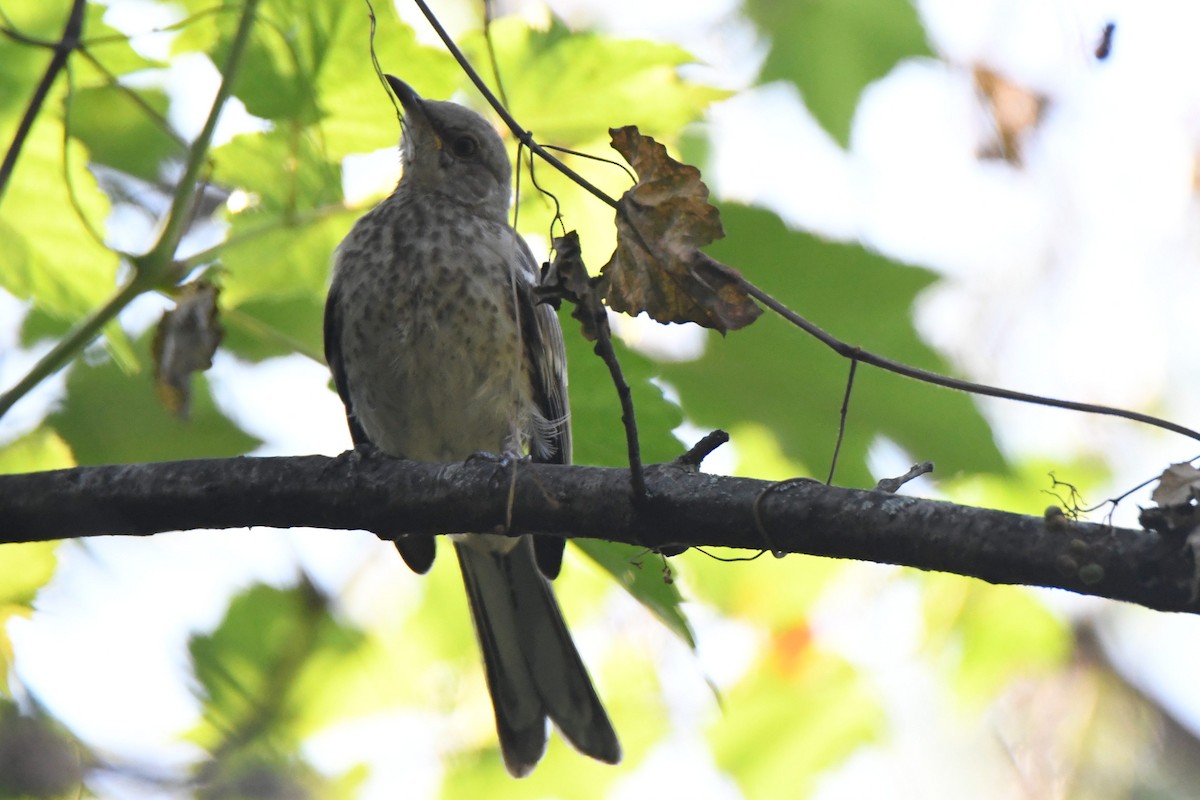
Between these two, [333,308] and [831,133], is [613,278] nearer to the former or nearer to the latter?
[831,133]

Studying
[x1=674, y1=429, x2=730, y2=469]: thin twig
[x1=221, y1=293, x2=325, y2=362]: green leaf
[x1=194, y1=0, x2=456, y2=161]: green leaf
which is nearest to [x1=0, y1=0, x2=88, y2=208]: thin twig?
[x1=194, y1=0, x2=456, y2=161]: green leaf

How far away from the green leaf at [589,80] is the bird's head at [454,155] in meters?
1.46

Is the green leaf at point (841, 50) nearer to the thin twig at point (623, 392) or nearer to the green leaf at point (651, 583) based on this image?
the green leaf at point (651, 583)

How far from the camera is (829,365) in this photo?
11.0ft

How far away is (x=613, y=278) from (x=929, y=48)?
7.13 feet

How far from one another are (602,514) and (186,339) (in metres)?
1.14

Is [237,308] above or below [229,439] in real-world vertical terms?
above

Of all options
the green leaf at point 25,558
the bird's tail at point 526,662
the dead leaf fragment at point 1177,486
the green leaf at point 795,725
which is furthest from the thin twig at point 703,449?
the green leaf at point 795,725

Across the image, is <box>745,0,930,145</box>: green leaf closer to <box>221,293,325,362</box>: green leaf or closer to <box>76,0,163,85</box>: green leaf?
<box>221,293,325,362</box>: green leaf

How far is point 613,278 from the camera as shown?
223cm

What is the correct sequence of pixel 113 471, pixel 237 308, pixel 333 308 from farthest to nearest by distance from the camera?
pixel 333 308
pixel 237 308
pixel 113 471

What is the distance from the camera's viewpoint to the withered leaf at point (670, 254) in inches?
88.2

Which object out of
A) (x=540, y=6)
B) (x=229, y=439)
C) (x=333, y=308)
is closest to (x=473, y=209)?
(x=333, y=308)

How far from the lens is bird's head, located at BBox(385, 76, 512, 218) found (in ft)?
15.9
